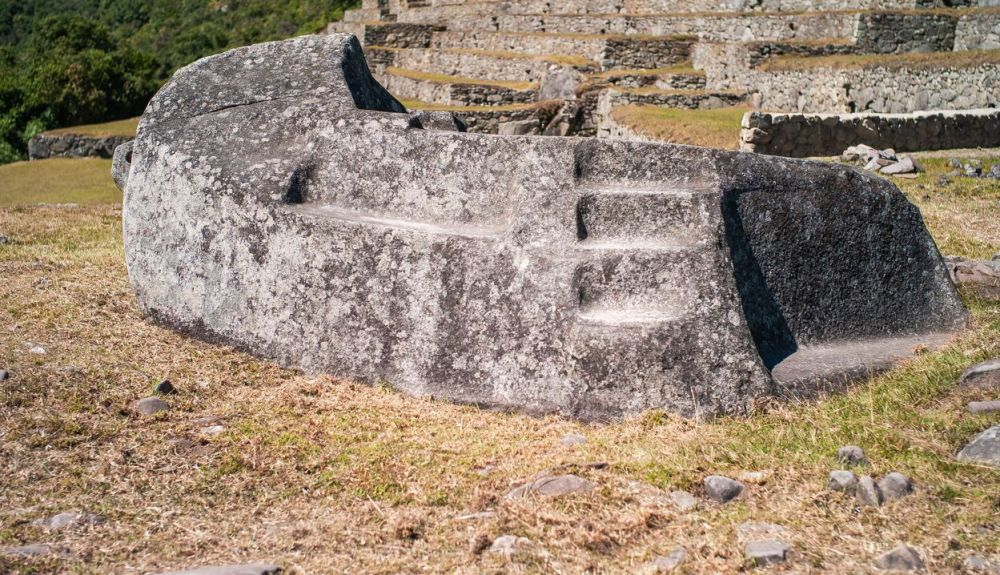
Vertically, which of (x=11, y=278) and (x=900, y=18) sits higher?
(x=900, y=18)

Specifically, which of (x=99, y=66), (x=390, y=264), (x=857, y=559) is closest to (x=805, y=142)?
(x=390, y=264)

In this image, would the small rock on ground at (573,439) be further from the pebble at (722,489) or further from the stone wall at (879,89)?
the stone wall at (879,89)

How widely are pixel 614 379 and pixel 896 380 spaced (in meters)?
1.51

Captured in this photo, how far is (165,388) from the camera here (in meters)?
5.15

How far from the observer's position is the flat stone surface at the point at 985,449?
3.88m

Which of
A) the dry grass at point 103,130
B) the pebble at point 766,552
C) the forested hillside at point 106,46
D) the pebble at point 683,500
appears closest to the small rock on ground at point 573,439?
the pebble at point 683,500

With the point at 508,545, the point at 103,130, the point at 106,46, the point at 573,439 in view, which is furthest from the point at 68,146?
the point at 508,545

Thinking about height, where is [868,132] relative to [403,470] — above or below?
above

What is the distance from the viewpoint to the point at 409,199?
5.60 m

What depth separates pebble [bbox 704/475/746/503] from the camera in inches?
153

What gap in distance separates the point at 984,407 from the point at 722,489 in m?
1.38

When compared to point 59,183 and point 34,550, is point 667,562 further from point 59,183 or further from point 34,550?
point 59,183

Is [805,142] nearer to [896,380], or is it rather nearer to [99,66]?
[896,380]

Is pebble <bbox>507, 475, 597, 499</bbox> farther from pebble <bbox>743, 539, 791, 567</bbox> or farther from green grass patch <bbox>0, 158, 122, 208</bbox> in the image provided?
green grass patch <bbox>0, 158, 122, 208</bbox>
